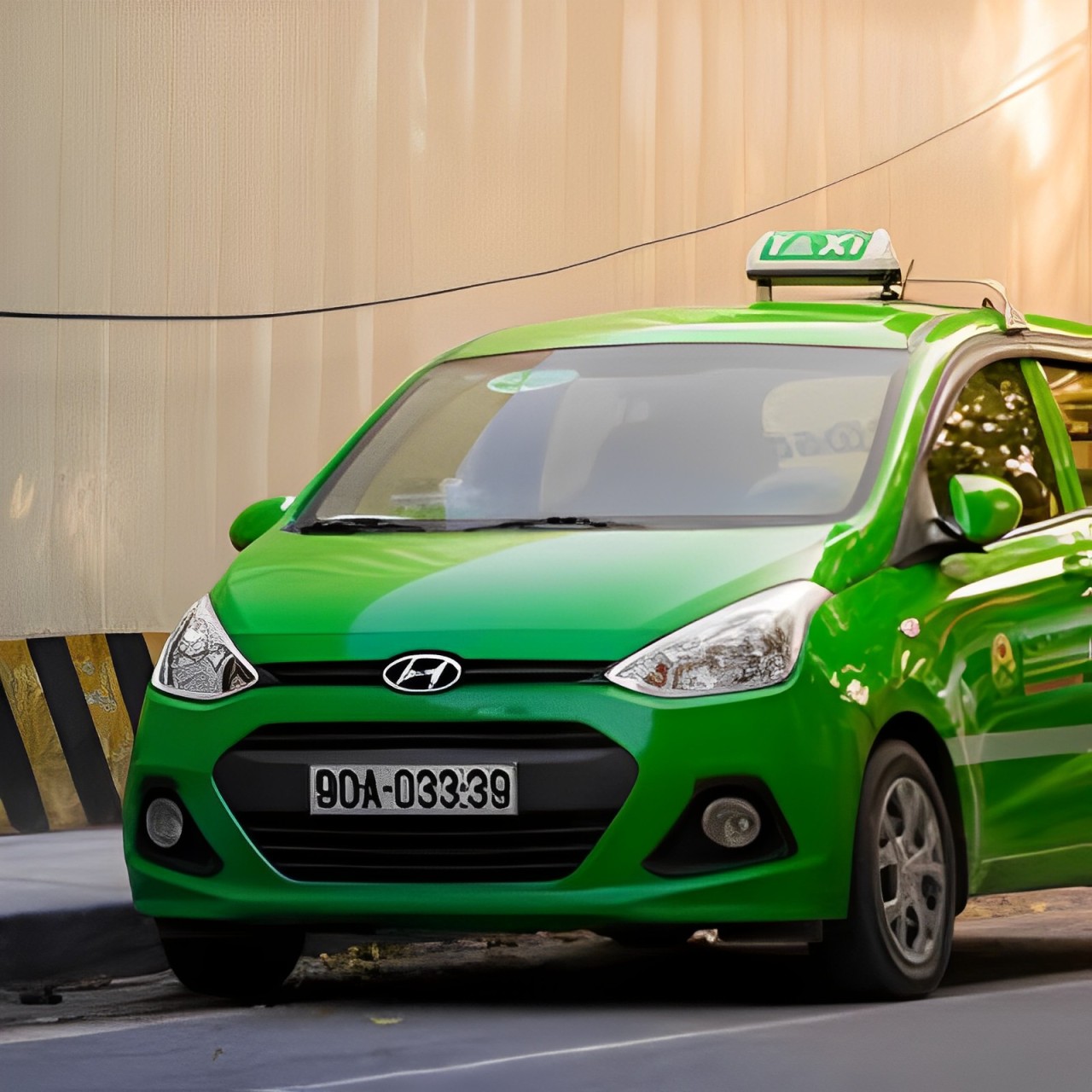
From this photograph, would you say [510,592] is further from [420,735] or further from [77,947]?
[77,947]

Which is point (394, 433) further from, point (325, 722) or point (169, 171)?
point (169, 171)

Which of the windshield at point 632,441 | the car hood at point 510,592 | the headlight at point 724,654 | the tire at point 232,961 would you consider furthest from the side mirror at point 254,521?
the headlight at point 724,654

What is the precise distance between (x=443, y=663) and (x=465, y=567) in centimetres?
39

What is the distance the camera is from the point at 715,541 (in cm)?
661

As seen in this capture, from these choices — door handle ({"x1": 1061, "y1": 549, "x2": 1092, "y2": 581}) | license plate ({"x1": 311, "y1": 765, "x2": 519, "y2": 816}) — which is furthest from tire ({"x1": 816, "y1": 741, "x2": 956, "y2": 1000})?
door handle ({"x1": 1061, "y1": 549, "x2": 1092, "y2": 581})

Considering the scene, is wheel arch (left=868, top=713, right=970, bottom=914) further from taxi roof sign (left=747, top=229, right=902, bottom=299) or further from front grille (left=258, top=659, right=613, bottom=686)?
taxi roof sign (left=747, top=229, right=902, bottom=299)

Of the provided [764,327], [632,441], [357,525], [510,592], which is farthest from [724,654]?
[764,327]

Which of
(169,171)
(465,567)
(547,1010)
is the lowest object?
(547,1010)

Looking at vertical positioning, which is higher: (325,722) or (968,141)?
(968,141)

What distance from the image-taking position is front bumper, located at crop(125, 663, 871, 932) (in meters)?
6.20

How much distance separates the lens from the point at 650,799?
620cm

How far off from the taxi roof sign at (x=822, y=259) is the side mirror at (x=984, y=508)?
2.56m

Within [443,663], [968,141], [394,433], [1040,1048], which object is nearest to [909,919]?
[1040,1048]

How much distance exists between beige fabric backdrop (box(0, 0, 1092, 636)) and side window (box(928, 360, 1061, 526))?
12.8 ft
